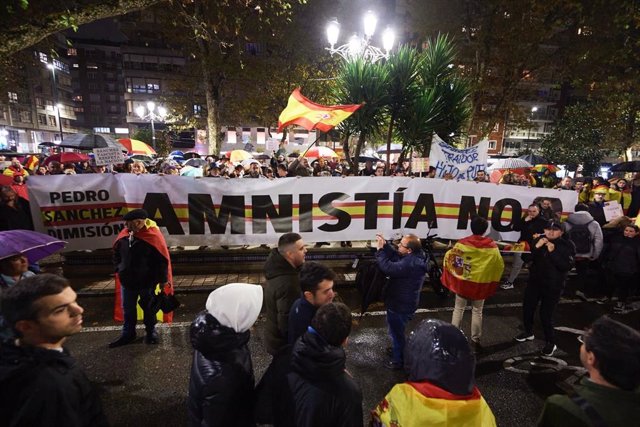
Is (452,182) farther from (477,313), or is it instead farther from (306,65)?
(306,65)

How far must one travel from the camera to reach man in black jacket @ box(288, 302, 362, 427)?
1837 millimetres

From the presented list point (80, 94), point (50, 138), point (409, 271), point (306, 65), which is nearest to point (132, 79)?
point (50, 138)

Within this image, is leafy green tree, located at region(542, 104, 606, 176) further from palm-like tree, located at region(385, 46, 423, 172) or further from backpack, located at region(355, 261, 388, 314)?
backpack, located at region(355, 261, 388, 314)

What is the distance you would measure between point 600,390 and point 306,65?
27160 mm

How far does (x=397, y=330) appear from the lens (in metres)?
4.19

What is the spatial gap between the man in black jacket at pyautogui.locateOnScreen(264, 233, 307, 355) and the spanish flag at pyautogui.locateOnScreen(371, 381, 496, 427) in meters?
1.44

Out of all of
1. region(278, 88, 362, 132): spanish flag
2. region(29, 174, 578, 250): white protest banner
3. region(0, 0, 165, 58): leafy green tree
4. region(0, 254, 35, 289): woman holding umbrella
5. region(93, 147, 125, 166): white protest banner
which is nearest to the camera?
region(0, 254, 35, 289): woman holding umbrella

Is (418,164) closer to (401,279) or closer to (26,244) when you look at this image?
(401,279)

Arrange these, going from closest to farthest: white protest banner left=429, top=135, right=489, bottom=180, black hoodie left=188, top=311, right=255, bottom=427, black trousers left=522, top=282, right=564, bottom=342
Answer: black hoodie left=188, top=311, right=255, bottom=427, black trousers left=522, top=282, right=564, bottom=342, white protest banner left=429, top=135, right=489, bottom=180

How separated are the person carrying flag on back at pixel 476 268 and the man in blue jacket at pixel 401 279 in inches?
28.1

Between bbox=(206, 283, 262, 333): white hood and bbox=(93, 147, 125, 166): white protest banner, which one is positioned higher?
bbox=(93, 147, 125, 166): white protest banner

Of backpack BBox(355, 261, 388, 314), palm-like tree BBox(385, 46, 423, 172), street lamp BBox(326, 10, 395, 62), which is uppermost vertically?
street lamp BBox(326, 10, 395, 62)

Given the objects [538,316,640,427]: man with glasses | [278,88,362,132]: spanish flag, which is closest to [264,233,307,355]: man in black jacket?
[538,316,640,427]: man with glasses

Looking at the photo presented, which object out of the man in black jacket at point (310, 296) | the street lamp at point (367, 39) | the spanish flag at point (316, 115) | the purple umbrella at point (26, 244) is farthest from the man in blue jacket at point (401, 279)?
the street lamp at point (367, 39)
